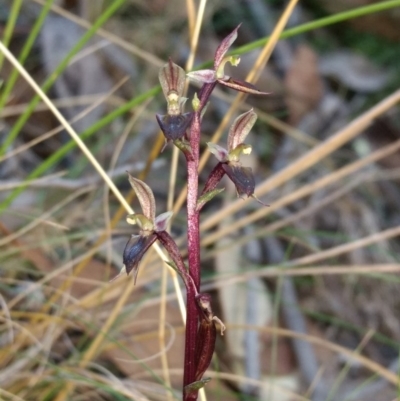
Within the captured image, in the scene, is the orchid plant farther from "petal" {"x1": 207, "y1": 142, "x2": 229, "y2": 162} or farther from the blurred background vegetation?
the blurred background vegetation

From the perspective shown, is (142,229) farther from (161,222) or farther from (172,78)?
(172,78)

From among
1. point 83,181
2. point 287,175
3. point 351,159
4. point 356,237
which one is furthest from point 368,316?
point 83,181

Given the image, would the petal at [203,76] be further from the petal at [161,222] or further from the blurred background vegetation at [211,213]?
the blurred background vegetation at [211,213]

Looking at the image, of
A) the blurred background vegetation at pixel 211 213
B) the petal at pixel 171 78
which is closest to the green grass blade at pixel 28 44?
the blurred background vegetation at pixel 211 213

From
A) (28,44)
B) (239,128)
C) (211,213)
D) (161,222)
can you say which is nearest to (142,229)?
(161,222)

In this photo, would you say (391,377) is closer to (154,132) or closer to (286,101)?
(154,132)

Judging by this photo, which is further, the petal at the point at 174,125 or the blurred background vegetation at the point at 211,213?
the blurred background vegetation at the point at 211,213

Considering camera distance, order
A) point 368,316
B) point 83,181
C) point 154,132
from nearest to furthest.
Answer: point 83,181, point 368,316, point 154,132
